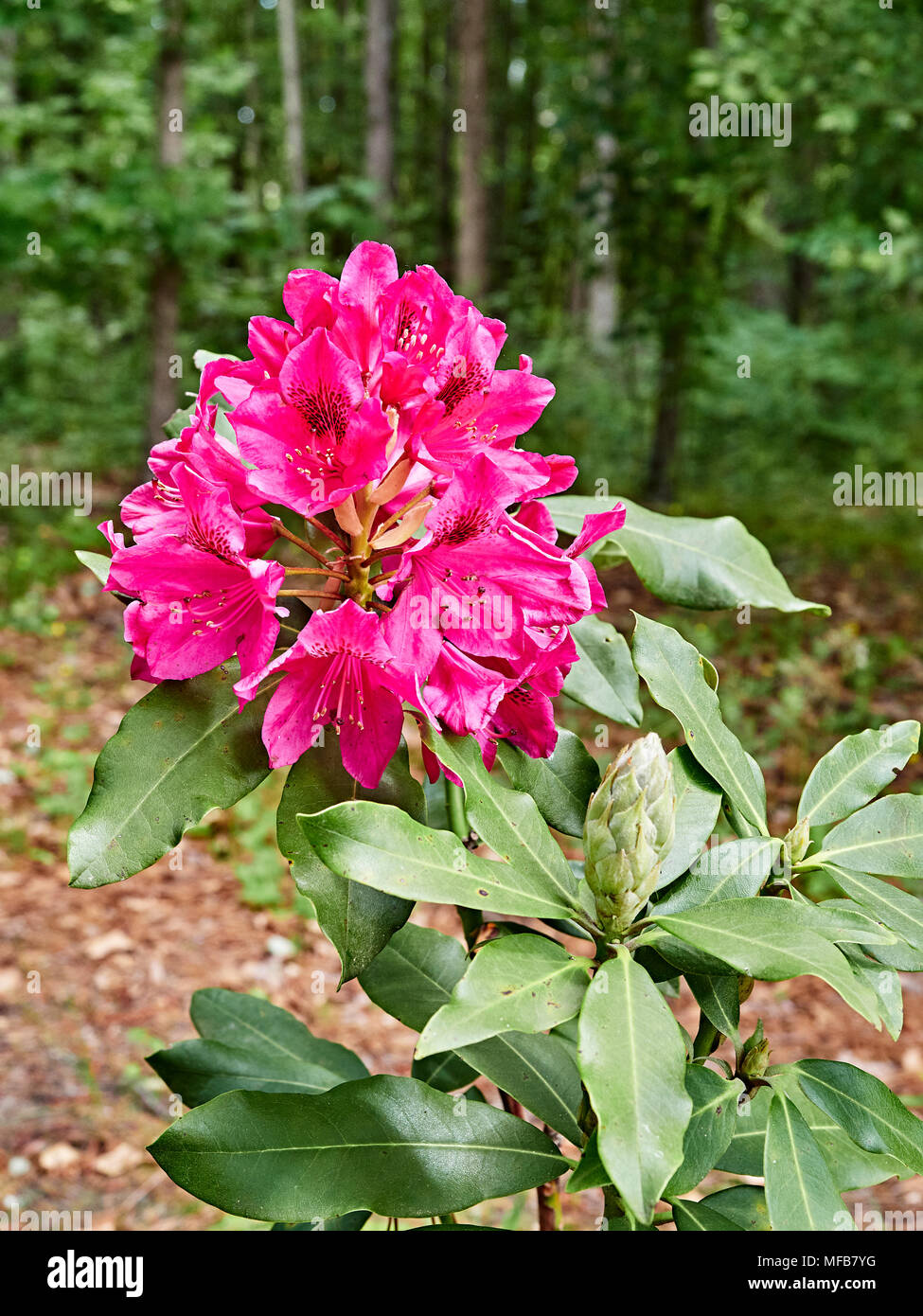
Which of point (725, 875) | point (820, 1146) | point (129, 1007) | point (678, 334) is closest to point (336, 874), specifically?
point (725, 875)

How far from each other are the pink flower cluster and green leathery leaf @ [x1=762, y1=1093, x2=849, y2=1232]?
1.20 feet

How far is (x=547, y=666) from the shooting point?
2.65 ft

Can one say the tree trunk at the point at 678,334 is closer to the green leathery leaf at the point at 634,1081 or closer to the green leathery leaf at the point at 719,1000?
the green leathery leaf at the point at 719,1000

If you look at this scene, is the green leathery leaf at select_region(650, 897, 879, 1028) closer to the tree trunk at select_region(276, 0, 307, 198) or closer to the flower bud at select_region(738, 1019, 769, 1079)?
the flower bud at select_region(738, 1019, 769, 1079)

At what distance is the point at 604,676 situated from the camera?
105 centimetres

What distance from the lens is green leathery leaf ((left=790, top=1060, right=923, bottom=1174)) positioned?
812 millimetres

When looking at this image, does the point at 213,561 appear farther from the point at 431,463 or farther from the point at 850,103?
the point at 850,103

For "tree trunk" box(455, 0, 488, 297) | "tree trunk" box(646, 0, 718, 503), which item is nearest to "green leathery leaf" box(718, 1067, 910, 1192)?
"tree trunk" box(455, 0, 488, 297)

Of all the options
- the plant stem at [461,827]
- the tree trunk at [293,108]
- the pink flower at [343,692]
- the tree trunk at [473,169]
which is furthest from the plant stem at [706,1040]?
the tree trunk at [293,108]

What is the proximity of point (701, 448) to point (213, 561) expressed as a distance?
28.6 feet

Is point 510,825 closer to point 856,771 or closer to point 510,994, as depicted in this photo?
point 510,994

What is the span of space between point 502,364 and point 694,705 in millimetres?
368

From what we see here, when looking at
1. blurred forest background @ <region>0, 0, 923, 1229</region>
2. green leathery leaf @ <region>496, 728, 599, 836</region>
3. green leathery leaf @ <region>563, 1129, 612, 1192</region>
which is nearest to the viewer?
green leathery leaf @ <region>563, 1129, 612, 1192</region>
